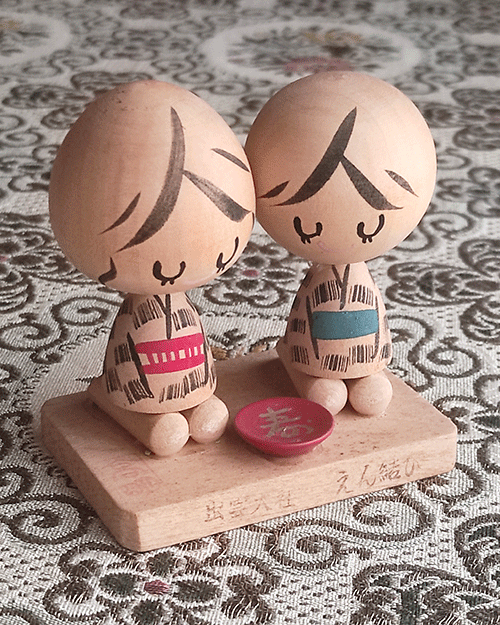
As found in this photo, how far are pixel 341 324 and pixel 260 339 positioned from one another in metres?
0.17

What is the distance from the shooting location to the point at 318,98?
1.68ft

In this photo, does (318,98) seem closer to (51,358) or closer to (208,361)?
(208,361)

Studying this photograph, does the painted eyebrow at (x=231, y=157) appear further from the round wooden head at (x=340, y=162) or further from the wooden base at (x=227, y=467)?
the wooden base at (x=227, y=467)

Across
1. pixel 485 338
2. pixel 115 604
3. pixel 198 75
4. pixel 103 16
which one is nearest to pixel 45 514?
pixel 115 604

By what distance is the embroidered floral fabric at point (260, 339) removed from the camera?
494mm

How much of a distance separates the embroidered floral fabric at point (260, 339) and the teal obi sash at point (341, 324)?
81 mm

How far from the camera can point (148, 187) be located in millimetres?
473

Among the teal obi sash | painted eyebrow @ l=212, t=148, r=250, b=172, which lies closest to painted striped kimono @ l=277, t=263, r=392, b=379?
the teal obi sash

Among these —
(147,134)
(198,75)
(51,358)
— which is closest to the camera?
(147,134)

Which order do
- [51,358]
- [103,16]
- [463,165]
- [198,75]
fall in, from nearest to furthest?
1. [51,358]
2. [463,165]
3. [198,75]
4. [103,16]

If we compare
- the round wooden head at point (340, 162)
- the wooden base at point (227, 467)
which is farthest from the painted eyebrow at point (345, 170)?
the wooden base at point (227, 467)

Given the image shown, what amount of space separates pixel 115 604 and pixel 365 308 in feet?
0.71

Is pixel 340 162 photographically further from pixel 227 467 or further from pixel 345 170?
pixel 227 467

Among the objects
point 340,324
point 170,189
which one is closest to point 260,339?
point 340,324
